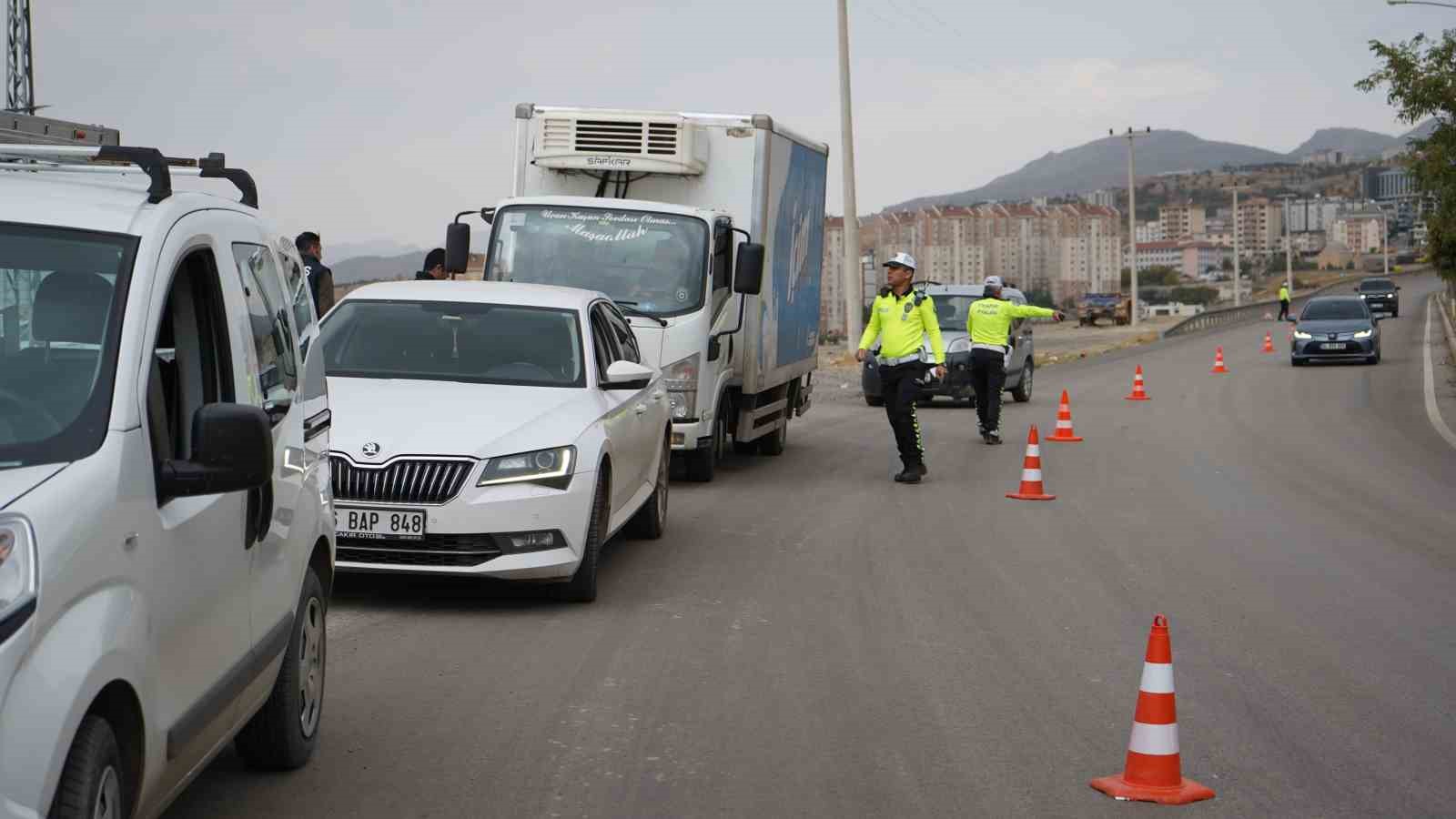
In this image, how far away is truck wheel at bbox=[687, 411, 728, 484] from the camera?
1562cm

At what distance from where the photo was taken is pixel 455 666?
773 cm

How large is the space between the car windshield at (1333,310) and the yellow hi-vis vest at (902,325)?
27.5 m

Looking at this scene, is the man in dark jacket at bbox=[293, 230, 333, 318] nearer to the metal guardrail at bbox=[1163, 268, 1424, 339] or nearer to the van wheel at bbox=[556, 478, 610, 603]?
the van wheel at bbox=[556, 478, 610, 603]

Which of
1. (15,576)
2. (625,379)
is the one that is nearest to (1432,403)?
(625,379)

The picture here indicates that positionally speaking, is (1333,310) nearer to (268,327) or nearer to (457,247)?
(457,247)

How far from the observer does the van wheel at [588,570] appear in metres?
9.23

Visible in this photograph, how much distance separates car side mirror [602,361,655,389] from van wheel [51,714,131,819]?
6.23 m

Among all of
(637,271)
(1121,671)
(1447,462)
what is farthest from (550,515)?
(1447,462)

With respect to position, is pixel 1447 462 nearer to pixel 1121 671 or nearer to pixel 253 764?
pixel 1121 671

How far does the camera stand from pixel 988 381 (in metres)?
20.8

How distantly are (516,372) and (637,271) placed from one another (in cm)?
486

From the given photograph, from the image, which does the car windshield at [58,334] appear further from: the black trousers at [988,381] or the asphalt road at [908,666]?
the black trousers at [988,381]

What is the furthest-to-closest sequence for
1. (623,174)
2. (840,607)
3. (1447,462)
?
(1447,462), (623,174), (840,607)

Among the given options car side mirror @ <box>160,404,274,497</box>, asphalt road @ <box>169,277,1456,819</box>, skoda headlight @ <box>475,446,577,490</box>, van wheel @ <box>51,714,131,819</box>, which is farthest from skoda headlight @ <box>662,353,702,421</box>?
van wheel @ <box>51,714,131,819</box>
